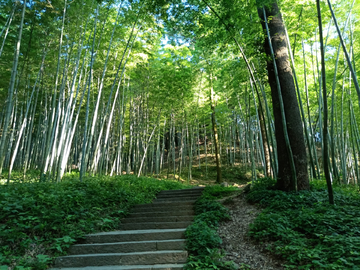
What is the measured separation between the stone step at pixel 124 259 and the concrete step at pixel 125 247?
16 cm

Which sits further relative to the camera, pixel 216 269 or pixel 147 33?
pixel 147 33

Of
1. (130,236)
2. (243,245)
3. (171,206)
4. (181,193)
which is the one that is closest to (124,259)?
(130,236)

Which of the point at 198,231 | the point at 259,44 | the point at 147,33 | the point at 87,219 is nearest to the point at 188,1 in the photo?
the point at 259,44

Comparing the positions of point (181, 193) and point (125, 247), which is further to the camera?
point (181, 193)

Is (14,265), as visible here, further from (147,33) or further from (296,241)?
(147,33)

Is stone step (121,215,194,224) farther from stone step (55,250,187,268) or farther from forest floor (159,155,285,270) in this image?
stone step (55,250,187,268)

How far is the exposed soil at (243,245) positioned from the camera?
2572mm

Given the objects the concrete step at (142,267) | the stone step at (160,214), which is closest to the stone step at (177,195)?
the stone step at (160,214)

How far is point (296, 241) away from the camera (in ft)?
8.64

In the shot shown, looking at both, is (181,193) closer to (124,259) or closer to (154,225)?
(154,225)

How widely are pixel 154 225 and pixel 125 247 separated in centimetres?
91

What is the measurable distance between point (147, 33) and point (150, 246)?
23.5 feet

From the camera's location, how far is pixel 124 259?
2.86 m

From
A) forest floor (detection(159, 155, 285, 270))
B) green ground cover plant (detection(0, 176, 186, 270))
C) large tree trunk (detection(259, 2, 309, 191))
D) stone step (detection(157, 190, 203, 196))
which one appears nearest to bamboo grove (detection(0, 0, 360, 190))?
large tree trunk (detection(259, 2, 309, 191))
